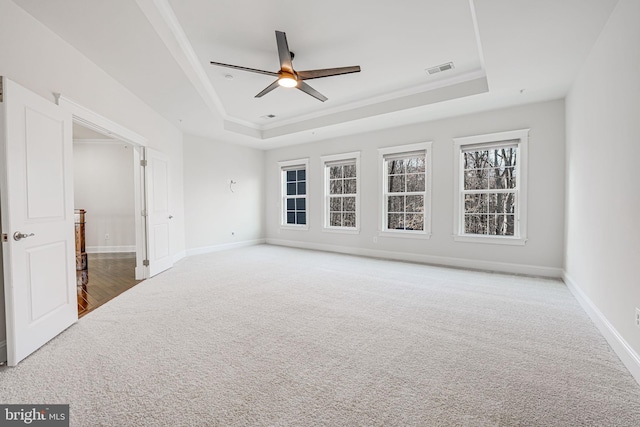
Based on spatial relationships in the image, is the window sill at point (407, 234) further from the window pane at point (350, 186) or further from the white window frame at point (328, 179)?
the window pane at point (350, 186)

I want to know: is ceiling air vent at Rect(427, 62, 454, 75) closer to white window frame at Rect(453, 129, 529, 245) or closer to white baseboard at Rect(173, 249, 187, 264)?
white window frame at Rect(453, 129, 529, 245)

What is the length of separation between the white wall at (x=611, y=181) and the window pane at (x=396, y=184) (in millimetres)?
2796

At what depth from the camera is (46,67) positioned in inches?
103

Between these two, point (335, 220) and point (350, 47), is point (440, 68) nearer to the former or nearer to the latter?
point (350, 47)

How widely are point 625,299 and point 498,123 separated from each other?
→ 3395 mm

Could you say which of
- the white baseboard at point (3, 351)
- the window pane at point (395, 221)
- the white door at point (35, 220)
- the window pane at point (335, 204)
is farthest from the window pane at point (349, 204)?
the white baseboard at point (3, 351)

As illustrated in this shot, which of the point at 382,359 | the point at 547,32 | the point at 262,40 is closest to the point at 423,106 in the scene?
the point at 547,32

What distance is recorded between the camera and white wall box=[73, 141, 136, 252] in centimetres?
678

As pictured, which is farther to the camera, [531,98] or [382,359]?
[531,98]

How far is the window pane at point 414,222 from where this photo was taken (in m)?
5.77

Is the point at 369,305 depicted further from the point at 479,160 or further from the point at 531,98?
the point at 531,98

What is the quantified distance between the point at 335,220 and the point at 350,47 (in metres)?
4.12

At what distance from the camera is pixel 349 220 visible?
6805 mm

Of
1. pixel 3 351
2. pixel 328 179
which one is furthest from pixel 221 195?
pixel 3 351
